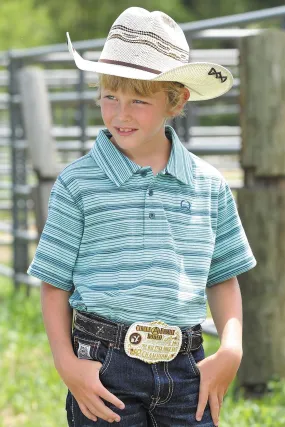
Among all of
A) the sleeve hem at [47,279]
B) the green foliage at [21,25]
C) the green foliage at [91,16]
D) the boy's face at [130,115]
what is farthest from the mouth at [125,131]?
the green foliage at [91,16]

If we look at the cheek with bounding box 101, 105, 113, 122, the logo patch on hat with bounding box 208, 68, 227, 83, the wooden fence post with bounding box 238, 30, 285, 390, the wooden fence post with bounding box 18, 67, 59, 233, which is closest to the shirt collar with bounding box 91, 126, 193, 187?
the cheek with bounding box 101, 105, 113, 122

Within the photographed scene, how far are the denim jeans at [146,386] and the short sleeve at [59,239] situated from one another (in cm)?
16

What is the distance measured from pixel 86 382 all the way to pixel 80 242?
0.35m

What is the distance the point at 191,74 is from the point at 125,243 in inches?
→ 17.8

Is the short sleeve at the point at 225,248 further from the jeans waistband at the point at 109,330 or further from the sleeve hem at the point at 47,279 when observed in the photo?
the sleeve hem at the point at 47,279

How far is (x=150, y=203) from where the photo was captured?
2572 mm

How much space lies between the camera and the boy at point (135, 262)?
99.1 inches

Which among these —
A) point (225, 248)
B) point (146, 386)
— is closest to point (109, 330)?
point (146, 386)

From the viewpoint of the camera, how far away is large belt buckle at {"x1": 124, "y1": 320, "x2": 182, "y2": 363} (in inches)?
98.6

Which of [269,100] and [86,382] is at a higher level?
[269,100]

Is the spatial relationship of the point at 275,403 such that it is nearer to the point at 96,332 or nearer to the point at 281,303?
the point at 281,303

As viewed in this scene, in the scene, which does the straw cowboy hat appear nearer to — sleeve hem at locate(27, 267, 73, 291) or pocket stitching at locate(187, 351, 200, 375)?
sleeve hem at locate(27, 267, 73, 291)

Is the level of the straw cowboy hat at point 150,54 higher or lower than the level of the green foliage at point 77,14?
lower

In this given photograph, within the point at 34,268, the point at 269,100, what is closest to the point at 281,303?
the point at 269,100
